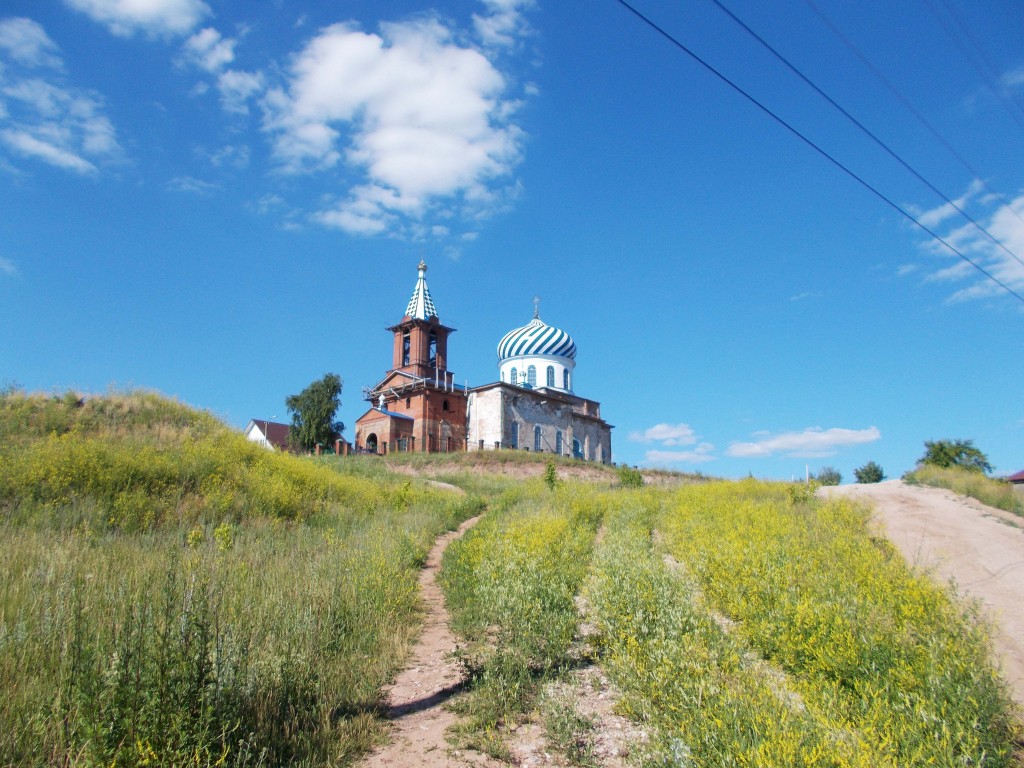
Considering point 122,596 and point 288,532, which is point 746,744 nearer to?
point 122,596

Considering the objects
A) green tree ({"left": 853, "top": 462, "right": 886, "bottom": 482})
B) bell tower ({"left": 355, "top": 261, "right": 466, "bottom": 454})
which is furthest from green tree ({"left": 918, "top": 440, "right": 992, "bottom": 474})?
bell tower ({"left": 355, "top": 261, "right": 466, "bottom": 454})

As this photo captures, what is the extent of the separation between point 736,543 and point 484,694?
4.67 meters

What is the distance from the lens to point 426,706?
461cm

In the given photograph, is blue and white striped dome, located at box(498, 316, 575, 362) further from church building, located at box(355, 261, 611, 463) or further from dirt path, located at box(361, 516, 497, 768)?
dirt path, located at box(361, 516, 497, 768)

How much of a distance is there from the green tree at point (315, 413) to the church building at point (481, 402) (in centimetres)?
183

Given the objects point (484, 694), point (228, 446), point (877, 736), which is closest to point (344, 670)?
point (484, 694)

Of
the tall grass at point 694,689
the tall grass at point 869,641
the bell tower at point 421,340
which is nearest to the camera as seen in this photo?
the tall grass at point 694,689

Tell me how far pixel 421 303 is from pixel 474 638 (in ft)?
127

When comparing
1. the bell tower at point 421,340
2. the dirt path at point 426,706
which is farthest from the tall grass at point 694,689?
the bell tower at point 421,340

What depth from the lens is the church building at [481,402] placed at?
37.4m

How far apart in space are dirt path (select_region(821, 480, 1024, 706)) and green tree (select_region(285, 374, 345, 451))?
29313 millimetres

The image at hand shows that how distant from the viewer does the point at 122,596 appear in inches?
162

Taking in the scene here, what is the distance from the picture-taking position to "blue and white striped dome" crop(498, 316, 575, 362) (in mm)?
43969

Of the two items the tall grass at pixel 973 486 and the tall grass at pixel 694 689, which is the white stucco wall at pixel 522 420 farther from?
the tall grass at pixel 694 689
